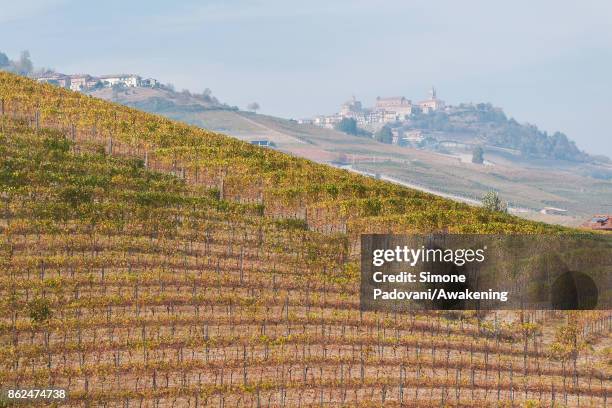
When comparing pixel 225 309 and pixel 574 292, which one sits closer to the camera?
pixel 225 309

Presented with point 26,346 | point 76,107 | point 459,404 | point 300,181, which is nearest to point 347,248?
point 300,181

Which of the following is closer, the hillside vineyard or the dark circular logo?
the hillside vineyard

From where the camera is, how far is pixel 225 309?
36.2m

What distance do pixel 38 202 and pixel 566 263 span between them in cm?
2839

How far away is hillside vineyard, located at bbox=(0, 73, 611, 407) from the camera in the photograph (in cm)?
3080

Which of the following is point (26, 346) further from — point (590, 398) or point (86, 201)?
point (590, 398)

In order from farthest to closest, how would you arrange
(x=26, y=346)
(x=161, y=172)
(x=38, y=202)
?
(x=161, y=172), (x=38, y=202), (x=26, y=346)

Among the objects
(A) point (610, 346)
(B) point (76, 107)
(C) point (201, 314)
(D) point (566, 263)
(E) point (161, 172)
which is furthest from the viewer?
(B) point (76, 107)

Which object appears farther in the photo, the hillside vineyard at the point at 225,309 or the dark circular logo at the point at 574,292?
the dark circular logo at the point at 574,292

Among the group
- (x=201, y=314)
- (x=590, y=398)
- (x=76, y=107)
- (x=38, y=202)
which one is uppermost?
(x=76, y=107)

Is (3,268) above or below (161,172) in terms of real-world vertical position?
below

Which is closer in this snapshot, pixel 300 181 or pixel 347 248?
pixel 347 248

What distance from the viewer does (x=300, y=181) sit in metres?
56.3

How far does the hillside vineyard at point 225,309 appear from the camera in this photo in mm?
30797
